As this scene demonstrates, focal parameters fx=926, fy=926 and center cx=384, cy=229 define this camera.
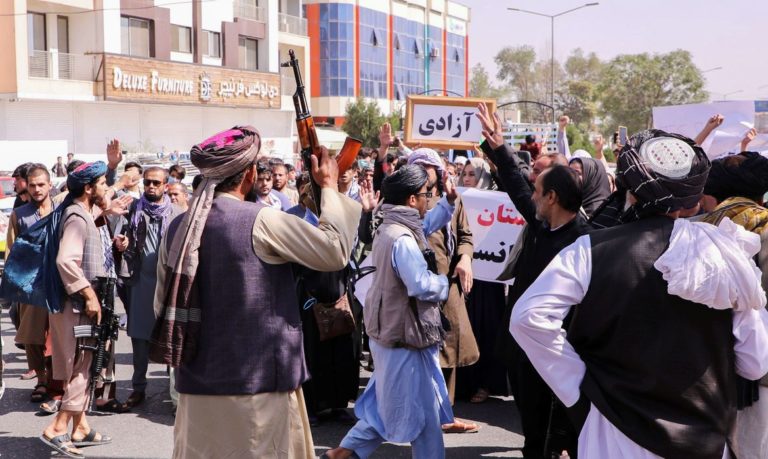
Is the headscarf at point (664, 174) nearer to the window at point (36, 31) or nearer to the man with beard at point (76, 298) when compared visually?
the man with beard at point (76, 298)

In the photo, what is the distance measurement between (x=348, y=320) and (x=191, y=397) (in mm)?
2927

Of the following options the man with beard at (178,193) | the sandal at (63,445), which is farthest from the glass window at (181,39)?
the sandal at (63,445)

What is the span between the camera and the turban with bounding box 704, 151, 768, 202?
416 centimetres

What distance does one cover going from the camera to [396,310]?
202 inches

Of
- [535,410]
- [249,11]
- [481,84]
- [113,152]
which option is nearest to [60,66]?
[249,11]

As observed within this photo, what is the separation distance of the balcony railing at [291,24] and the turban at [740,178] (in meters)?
50.6

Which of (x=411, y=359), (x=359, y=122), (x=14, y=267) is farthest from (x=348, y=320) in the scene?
(x=359, y=122)

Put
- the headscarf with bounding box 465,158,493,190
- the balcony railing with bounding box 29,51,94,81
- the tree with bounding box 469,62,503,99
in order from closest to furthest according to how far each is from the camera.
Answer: the headscarf with bounding box 465,158,493,190 < the balcony railing with bounding box 29,51,94,81 < the tree with bounding box 469,62,503,99

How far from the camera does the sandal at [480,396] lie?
734cm

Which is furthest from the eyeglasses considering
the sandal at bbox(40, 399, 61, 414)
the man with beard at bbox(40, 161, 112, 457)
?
the sandal at bbox(40, 399, 61, 414)

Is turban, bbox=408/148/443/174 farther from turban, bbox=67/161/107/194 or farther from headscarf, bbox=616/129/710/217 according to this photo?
headscarf, bbox=616/129/710/217

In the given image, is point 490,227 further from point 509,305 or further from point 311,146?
point 311,146

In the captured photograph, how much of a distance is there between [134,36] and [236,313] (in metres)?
37.5

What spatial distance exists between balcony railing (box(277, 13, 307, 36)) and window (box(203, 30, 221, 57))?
30.6 feet
